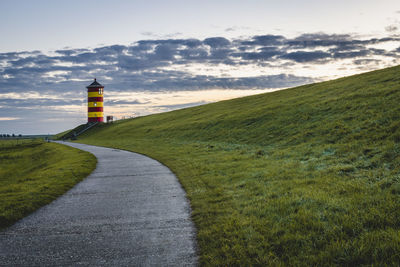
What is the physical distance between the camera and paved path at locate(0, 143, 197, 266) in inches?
215

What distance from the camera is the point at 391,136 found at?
1526cm

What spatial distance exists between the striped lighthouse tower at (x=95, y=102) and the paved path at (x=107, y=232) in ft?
241

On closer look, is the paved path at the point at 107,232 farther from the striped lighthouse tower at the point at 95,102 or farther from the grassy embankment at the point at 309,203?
the striped lighthouse tower at the point at 95,102

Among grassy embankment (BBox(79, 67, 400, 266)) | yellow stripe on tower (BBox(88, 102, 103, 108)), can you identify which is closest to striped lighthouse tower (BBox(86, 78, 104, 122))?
yellow stripe on tower (BBox(88, 102, 103, 108))

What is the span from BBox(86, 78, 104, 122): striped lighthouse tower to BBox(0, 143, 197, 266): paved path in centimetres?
7335

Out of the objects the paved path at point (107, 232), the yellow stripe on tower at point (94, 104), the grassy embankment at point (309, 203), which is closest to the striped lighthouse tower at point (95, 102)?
the yellow stripe on tower at point (94, 104)

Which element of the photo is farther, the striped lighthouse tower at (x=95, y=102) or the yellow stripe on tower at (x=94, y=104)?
the yellow stripe on tower at (x=94, y=104)

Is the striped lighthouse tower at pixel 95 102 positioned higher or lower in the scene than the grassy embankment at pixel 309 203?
higher

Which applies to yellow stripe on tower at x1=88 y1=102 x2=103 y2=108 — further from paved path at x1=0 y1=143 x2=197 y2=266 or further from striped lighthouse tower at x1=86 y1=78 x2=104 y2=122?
paved path at x1=0 y1=143 x2=197 y2=266

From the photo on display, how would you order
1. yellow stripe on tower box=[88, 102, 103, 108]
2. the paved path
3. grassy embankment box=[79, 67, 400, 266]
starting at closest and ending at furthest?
grassy embankment box=[79, 67, 400, 266] < the paved path < yellow stripe on tower box=[88, 102, 103, 108]

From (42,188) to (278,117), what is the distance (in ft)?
91.0

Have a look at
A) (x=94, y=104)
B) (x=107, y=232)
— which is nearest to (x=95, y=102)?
(x=94, y=104)

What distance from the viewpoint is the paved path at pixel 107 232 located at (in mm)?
5461

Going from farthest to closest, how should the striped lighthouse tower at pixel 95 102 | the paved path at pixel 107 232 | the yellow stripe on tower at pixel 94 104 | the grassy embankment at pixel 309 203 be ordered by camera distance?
the yellow stripe on tower at pixel 94 104, the striped lighthouse tower at pixel 95 102, the paved path at pixel 107 232, the grassy embankment at pixel 309 203
